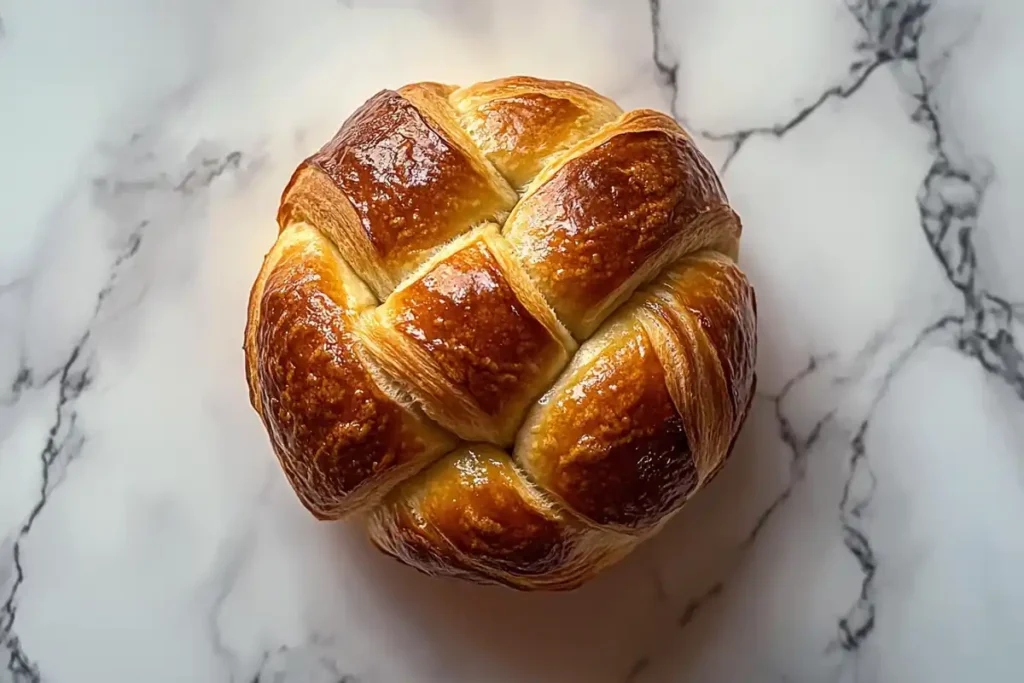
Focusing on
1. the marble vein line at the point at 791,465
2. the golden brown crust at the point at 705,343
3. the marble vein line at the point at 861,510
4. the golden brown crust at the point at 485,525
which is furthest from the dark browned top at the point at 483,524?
the marble vein line at the point at 861,510

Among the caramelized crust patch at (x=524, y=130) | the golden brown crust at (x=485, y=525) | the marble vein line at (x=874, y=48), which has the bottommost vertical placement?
the golden brown crust at (x=485, y=525)

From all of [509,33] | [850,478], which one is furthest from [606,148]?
[850,478]

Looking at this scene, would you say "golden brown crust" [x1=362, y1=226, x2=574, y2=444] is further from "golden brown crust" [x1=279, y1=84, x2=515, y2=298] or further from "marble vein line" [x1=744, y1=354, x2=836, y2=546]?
"marble vein line" [x1=744, y1=354, x2=836, y2=546]

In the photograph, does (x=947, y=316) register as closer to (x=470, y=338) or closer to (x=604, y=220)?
(x=604, y=220)

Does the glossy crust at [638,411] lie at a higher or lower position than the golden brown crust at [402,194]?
lower

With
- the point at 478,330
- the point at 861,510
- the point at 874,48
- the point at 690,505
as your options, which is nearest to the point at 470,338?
the point at 478,330

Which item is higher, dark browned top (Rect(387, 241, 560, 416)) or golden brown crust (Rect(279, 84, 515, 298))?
golden brown crust (Rect(279, 84, 515, 298))

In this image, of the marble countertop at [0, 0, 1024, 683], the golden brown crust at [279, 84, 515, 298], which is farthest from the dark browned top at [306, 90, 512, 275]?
the marble countertop at [0, 0, 1024, 683]

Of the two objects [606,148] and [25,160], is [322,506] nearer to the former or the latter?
[606,148]

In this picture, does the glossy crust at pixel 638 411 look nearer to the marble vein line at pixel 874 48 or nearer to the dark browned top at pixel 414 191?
the dark browned top at pixel 414 191
